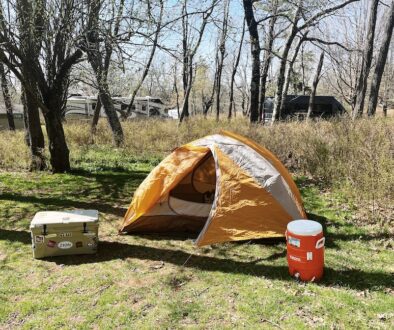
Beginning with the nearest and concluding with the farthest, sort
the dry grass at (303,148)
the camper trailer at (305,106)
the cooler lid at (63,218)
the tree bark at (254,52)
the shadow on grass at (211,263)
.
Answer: the shadow on grass at (211,263) < the cooler lid at (63,218) < the dry grass at (303,148) < the tree bark at (254,52) < the camper trailer at (305,106)

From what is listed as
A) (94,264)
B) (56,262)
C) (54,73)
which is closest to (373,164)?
(94,264)

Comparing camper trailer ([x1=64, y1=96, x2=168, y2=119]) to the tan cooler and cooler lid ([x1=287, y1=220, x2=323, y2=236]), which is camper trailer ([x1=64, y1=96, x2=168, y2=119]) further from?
cooler lid ([x1=287, y1=220, x2=323, y2=236])

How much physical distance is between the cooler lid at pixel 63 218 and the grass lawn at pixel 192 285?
1.63 ft

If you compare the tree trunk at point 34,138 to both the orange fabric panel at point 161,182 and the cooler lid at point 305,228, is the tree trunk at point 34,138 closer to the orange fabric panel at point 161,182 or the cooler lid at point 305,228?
the orange fabric panel at point 161,182


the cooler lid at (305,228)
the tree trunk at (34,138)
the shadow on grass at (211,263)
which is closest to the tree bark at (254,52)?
the tree trunk at (34,138)

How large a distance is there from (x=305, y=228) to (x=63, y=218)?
114 inches

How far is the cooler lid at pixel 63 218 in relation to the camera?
4594 mm

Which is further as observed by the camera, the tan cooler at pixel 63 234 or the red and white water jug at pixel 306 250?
the tan cooler at pixel 63 234

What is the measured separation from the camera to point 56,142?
29.0 feet

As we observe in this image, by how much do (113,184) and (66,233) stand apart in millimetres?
3679

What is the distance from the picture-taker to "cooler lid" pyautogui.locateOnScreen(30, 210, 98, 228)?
15.1 ft

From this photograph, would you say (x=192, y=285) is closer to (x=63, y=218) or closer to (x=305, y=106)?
(x=63, y=218)

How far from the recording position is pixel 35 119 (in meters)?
9.36

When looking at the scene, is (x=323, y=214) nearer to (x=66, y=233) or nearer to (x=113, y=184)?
(x=66, y=233)
